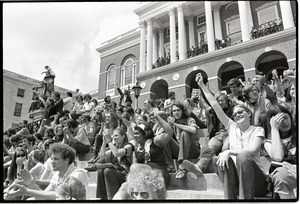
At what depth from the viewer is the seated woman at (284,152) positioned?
234 centimetres

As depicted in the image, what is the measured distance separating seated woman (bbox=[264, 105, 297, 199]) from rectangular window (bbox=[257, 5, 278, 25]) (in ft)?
53.5

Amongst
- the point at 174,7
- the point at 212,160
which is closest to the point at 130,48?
the point at 174,7

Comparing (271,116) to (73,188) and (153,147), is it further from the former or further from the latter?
(73,188)

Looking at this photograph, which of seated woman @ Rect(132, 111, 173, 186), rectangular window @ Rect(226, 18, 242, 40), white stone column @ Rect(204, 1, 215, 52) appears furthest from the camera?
rectangular window @ Rect(226, 18, 242, 40)

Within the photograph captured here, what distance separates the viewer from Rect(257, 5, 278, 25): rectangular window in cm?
1609

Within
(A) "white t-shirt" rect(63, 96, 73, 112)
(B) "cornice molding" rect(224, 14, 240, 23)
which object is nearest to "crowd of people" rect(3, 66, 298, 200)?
(A) "white t-shirt" rect(63, 96, 73, 112)

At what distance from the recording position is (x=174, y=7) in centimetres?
1833

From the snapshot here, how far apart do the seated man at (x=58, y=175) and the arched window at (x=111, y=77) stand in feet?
66.1

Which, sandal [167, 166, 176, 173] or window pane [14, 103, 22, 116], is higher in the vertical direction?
window pane [14, 103, 22, 116]

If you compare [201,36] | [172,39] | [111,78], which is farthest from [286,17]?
[111,78]

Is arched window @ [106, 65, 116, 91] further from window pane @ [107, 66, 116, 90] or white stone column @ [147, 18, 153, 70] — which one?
white stone column @ [147, 18, 153, 70]

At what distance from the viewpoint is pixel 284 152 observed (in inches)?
96.6

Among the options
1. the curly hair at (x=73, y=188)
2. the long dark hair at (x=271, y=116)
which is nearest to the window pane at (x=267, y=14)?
the long dark hair at (x=271, y=116)

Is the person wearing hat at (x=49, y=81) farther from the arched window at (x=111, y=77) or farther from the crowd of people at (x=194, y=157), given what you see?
the arched window at (x=111, y=77)
